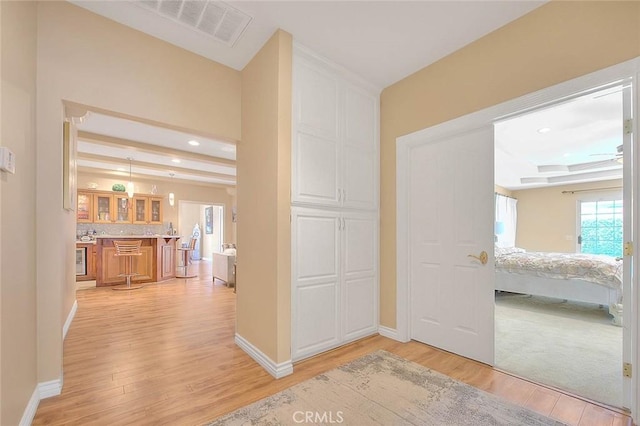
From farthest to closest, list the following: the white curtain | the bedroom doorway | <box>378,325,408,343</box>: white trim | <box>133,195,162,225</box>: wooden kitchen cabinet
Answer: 1. <box>133,195,162,225</box>: wooden kitchen cabinet
2. the white curtain
3. <box>378,325,408,343</box>: white trim
4. the bedroom doorway

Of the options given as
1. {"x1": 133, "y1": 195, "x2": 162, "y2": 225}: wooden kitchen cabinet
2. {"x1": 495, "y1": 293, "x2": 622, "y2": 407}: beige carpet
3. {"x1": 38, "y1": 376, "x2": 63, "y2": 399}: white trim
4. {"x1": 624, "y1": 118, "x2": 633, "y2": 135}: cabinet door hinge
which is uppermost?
{"x1": 624, "y1": 118, "x2": 633, "y2": 135}: cabinet door hinge

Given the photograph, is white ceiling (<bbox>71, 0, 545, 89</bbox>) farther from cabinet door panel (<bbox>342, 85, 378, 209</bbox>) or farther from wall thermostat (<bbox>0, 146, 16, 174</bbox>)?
wall thermostat (<bbox>0, 146, 16, 174</bbox>)

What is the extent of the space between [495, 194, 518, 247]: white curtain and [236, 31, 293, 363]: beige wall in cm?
725

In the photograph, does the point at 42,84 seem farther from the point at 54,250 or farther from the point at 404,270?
the point at 404,270

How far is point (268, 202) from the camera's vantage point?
2471 millimetres

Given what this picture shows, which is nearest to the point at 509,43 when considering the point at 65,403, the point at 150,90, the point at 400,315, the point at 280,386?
the point at 400,315

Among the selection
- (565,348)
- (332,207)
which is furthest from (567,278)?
(332,207)

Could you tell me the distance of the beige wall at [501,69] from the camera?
1845 mm

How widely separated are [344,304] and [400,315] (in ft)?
2.22

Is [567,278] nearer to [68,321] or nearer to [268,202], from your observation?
[268,202]

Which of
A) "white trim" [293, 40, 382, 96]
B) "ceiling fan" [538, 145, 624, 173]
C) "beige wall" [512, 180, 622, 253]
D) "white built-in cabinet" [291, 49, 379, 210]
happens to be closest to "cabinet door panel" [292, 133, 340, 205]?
"white built-in cabinet" [291, 49, 379, 210]
